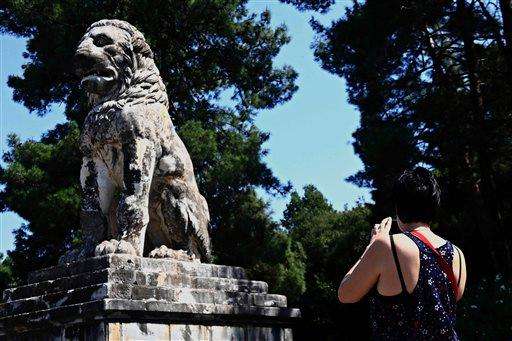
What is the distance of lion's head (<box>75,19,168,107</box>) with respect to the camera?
634 centimetres

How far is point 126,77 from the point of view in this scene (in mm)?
6438

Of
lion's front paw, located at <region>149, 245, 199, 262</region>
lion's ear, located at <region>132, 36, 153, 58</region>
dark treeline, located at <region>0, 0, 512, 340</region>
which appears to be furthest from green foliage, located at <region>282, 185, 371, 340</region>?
lion's ear, located at <region>132, 36, 153, 58</region>

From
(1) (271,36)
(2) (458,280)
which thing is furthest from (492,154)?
(2) (458,280)

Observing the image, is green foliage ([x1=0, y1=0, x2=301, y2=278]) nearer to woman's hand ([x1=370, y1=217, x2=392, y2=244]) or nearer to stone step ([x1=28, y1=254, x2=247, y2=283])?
stone step ([x1=28, y1=254, x2=247, y2=283])

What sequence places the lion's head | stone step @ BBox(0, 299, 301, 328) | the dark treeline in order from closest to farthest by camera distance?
stone step @ BBox(0, 299, 301, 328)
the lion's head
the dark treeline

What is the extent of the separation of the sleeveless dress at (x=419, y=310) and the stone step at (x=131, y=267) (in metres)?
3.08

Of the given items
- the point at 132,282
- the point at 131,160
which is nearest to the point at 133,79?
the point at 131,160

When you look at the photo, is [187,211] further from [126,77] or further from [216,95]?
[216,95]

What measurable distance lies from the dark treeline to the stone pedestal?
5766mm

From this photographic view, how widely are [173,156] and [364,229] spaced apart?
14.1m

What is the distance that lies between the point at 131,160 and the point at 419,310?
12.3 ft

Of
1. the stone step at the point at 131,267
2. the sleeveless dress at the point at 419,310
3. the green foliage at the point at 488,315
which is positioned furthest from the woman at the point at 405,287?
the green foliage at the point at 488,315

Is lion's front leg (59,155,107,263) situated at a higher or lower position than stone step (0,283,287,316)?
higher

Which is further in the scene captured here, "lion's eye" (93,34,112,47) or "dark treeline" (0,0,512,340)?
"dark treeline" (0,0,512,340)
